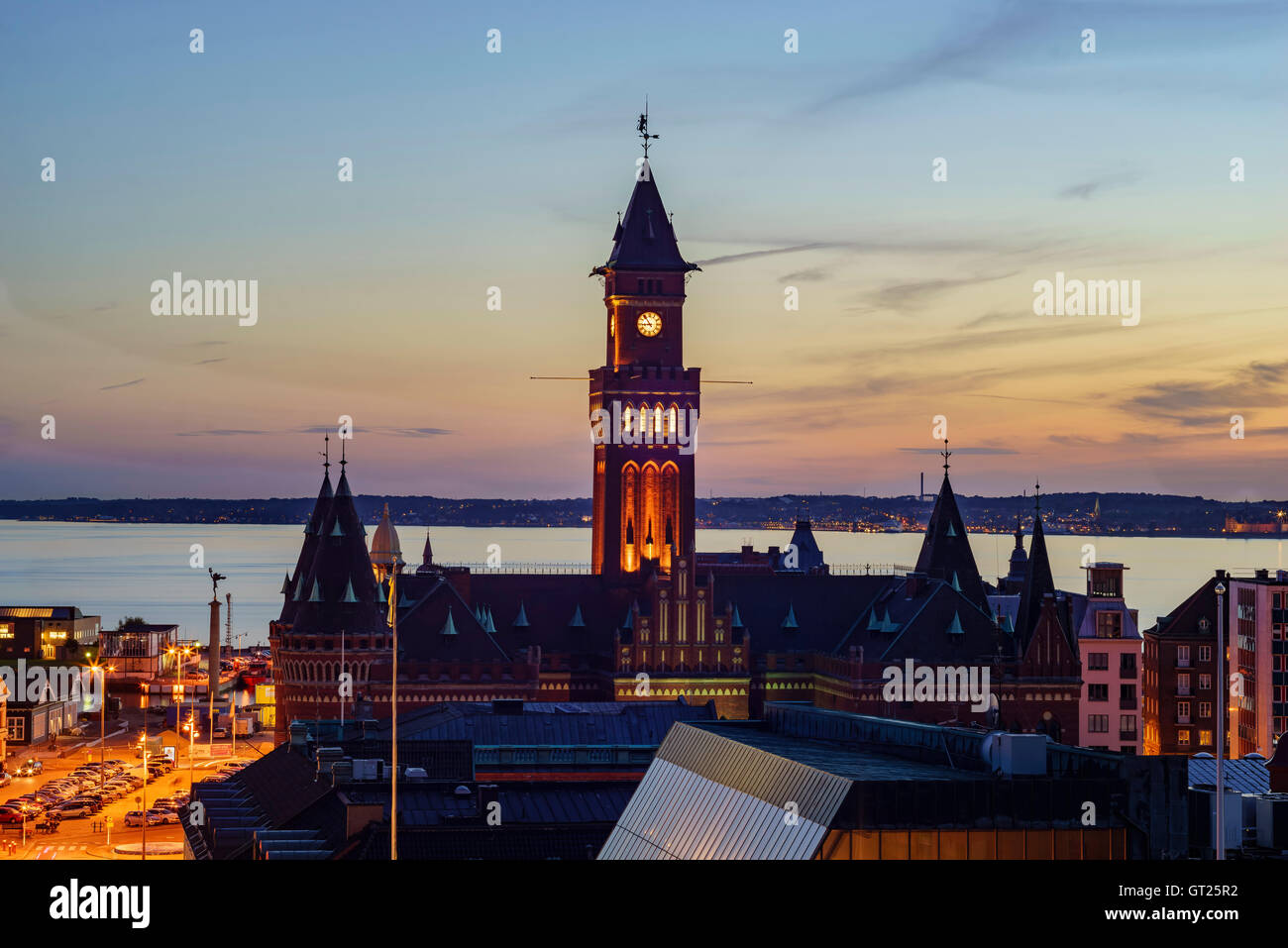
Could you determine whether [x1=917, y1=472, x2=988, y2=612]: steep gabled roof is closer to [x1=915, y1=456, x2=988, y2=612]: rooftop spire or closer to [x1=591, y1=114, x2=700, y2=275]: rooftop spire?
[x1=915, y1=456, x2=988, y2=612]: rooftop spire

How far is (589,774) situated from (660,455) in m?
54.2

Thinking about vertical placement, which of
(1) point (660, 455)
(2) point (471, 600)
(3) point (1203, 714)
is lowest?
(3) point (1203, 714)

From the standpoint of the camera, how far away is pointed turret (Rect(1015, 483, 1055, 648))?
110625 mm

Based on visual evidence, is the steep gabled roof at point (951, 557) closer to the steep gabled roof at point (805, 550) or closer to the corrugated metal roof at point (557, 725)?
the corrugated metal roof at point (557, 725)

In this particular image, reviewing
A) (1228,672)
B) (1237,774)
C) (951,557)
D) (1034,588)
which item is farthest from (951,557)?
(1237,774)

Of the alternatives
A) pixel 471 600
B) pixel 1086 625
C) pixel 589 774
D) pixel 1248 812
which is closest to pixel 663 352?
pixel 471 600

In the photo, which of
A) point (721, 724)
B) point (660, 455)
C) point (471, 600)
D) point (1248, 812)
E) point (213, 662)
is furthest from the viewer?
point (213, 662)

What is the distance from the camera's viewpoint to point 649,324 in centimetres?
12462

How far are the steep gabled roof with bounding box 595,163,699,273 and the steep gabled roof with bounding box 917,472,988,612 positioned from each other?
23002 millimetres

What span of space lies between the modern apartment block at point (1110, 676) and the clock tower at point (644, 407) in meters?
25.7

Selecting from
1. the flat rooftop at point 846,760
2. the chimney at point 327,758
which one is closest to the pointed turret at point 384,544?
the chimney at point 327,758

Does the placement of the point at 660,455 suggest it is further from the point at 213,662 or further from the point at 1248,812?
the point at 1248,812

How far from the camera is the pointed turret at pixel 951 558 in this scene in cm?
11906
